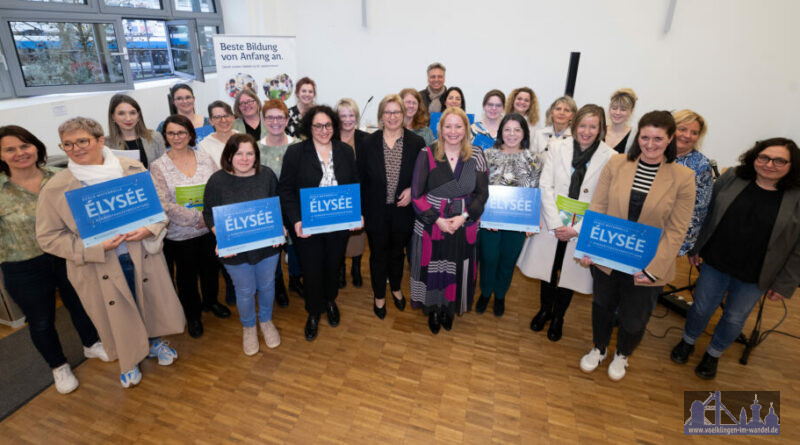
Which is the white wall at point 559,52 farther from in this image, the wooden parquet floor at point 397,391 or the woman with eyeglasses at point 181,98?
the wooden parquet floor at point 397,391

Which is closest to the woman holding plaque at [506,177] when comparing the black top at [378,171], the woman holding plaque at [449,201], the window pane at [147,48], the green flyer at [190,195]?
the woman holding plaque at [449,201]

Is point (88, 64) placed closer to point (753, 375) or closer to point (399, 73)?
point (399, 73)

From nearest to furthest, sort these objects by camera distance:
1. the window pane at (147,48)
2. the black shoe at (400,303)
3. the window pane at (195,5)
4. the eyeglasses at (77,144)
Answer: the eyeglasses at (77,144) → the black shoe at (400,303) → the window pane at (147,48) → the window pane at (195,5)

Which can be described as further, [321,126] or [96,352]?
[96,352]

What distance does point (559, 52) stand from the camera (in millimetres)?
5426

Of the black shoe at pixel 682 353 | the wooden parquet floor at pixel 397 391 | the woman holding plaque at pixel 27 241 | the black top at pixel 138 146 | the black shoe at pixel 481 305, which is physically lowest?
A: the wooden parquet floor at pixel 397 391

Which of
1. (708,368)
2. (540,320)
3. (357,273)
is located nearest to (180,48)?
(357,273)

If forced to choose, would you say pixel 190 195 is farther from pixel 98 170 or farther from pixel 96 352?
pixel 96 352

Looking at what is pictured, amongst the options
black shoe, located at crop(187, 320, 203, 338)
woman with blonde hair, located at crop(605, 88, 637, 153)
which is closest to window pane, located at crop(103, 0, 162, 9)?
black shoe, located at crop(187, 320, 203, 338)

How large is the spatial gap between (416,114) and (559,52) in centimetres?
316

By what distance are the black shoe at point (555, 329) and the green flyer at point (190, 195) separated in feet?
9.26

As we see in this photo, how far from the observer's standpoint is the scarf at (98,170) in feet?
6.63

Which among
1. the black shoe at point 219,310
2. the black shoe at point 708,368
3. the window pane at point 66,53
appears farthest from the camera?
the window pane at point 66,53

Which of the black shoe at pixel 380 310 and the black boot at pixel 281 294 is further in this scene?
the black boot at pixel 281 294
